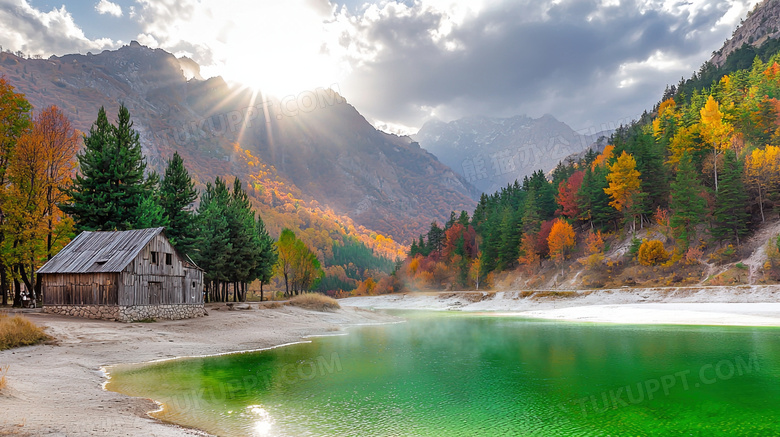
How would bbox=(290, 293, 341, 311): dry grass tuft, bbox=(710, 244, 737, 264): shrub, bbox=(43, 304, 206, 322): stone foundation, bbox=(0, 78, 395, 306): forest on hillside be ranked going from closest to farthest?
1. bbox=(43, 304, 206, 322): stone foundation
2. bbox=(0, 78, 395, 306): forest on hillside
3. bbox=(290, 293, 341, 311): dry grass tuft
4. bbox=(710, 244, 737, 264): shrub

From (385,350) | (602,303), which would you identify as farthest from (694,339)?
(602,303)

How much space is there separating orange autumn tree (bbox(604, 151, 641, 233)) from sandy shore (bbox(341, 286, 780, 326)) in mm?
23081

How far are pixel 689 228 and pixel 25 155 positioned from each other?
90846 millimetres

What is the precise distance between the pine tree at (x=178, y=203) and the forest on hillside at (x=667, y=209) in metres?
68.2

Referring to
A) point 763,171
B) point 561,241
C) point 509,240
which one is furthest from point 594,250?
point 763,171

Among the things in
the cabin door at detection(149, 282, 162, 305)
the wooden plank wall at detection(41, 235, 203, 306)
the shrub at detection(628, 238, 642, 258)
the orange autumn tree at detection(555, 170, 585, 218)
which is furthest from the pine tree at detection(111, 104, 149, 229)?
the orange autumn tree at detection(555, 170, 585, 218)

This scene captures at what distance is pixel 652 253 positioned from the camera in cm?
6962

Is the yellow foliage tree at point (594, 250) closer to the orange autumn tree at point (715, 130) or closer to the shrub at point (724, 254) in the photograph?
the shrub at point (724, 254)

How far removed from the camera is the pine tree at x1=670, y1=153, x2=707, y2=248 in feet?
224

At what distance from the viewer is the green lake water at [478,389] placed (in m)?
12.5

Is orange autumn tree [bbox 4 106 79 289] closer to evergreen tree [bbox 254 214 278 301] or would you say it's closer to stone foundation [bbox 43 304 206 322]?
stone foundation [bbox 43 304 206 322]

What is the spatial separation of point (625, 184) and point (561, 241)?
1646 cm

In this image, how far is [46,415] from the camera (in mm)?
10898

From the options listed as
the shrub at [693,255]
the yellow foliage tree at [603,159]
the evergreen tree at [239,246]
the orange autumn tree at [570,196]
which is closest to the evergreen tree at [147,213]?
the evergreen tree at [239,246]
